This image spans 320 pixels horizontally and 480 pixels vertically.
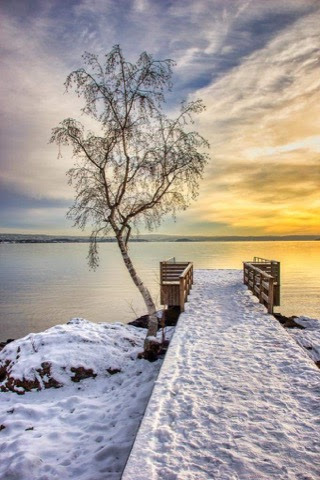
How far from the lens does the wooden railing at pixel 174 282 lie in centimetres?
1492

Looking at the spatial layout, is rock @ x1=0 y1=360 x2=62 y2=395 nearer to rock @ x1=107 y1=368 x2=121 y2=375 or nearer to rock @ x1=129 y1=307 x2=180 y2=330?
rock @ x1=107 y1=368 x2=121 y2=375

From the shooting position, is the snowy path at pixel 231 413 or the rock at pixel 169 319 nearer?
the snowy path at pixel 231 413

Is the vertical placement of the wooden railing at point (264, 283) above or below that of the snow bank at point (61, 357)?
above

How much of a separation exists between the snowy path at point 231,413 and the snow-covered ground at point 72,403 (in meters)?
1.42

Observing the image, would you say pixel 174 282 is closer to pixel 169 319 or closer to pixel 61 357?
pixel 169 319

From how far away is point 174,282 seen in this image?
18062 mm

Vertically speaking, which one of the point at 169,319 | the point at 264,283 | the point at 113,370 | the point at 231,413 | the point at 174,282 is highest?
the point at 264,283

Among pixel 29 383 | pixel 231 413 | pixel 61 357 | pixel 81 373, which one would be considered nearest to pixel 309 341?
pixel 81 373

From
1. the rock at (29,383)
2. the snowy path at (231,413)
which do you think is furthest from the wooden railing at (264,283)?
the rock at (29,383)

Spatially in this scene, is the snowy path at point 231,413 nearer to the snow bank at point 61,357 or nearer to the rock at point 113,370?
the rock at point 113,370

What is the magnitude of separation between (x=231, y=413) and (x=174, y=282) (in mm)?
12805

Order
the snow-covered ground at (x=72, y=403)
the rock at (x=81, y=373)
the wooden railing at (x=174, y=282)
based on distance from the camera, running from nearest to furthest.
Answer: the snow-covered ground at (x=72, y=403) < the rock at (x=81, y=373) < the wooden railing at (x=174, y=282)

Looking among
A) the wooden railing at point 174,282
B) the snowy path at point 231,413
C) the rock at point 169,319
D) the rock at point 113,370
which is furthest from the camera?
the rock at point 169,319

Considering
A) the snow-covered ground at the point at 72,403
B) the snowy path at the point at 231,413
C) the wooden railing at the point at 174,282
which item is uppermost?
the wooden railing at the point at 174,282
